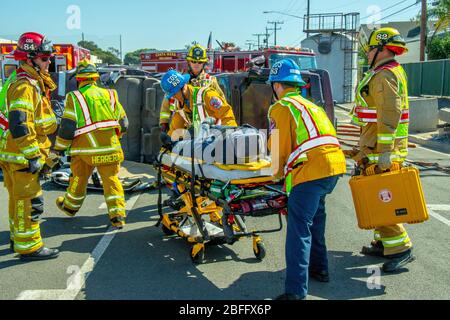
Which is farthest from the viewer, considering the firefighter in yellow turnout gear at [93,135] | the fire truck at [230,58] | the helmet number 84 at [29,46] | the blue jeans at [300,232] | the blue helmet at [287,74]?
the fire truck at [230,58]

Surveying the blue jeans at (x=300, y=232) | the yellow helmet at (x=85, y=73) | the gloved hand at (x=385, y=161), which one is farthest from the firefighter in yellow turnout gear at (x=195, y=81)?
the blue jeans at (x=300, y=232)

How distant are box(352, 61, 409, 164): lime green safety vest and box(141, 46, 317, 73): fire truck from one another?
9850mm

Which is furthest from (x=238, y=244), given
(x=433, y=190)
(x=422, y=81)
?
(x=422, y=81)

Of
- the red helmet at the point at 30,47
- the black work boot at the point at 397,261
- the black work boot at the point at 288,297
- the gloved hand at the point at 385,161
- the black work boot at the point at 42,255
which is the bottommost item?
the black work boot at the point at 42,255

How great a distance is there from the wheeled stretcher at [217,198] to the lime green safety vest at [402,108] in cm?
112

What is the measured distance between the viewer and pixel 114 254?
5320 millimetres

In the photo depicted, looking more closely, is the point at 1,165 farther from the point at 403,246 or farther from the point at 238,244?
the point at 403,246

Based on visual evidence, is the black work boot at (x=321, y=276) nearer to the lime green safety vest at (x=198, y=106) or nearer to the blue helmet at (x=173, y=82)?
the lime green safety vest at (x=198, y=106)

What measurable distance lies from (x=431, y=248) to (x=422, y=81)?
79.8 feet

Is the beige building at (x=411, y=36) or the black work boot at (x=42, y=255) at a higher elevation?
the beige building at (x=411, y=36)

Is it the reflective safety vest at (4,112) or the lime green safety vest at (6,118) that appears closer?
the lime green safety vest at (6,118)

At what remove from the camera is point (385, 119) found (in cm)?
473

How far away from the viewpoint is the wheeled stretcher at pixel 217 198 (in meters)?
4.50

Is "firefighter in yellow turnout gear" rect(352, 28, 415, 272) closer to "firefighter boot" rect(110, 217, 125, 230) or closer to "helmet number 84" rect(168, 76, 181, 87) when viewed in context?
"helmet number 84" rect(168, 76, 181, 87)
